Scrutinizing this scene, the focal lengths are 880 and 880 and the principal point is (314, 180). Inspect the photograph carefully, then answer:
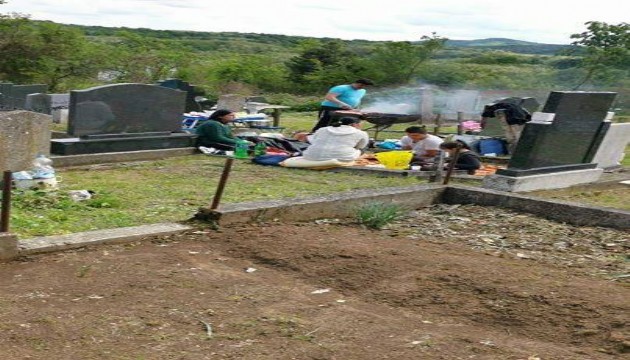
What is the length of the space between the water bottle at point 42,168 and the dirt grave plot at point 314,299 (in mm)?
3450

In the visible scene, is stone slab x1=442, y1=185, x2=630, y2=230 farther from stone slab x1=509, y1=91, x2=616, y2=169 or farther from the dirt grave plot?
stone slab x1=509, y1=91, x2=616, y2=169

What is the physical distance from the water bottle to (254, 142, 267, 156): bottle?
4.68 metres

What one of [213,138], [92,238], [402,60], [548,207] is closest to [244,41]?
[402,60]

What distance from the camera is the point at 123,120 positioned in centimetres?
1327

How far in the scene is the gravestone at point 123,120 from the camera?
497 inches

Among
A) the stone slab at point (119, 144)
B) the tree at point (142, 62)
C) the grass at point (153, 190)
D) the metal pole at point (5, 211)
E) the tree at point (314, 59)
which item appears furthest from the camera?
the tree at point (314, 59)

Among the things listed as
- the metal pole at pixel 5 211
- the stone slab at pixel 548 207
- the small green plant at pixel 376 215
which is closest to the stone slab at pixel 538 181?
the stone slab at pixel 548 207

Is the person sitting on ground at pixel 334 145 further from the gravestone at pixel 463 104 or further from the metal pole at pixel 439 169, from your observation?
the gravestone at pixel 463 104

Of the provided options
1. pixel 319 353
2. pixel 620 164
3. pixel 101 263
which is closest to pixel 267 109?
pixel 620 164

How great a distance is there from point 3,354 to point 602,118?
10.4 meters

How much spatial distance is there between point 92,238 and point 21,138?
4.41 metres

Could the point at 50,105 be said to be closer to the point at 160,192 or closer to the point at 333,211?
the point at 160,192

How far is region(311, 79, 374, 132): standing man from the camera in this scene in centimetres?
1642

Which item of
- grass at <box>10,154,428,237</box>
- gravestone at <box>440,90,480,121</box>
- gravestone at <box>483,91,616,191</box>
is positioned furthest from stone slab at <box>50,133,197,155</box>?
gravestone at <box>440,90,480,121</box>
